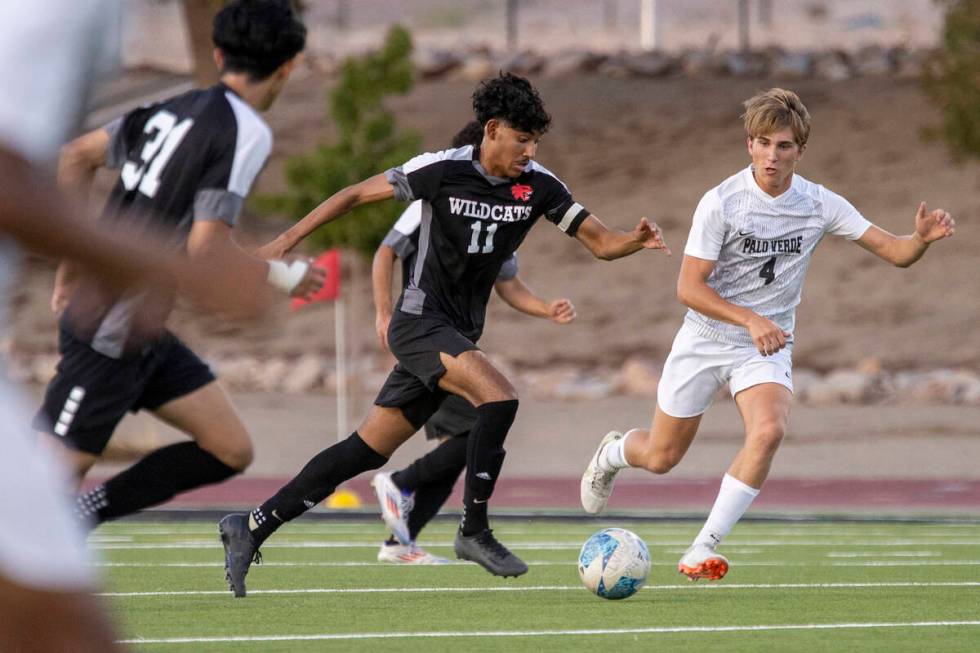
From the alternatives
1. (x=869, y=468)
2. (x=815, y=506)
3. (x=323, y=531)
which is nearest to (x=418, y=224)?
(x=323, y=531)

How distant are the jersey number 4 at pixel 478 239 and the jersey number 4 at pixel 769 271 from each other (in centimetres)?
124

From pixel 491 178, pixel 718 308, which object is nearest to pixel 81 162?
pixel 491 178

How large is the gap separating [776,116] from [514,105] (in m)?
1.17

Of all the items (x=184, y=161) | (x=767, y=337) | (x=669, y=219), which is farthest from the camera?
(x=669, y=219)

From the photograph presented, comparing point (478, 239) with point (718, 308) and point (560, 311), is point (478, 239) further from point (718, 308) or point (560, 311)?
point (718, 308)

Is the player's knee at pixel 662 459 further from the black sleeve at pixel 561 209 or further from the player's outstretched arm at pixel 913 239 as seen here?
the player's outstretched arm at pixel 913 239

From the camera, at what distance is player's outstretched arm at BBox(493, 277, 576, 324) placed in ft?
29.0

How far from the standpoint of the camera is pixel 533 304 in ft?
29.6

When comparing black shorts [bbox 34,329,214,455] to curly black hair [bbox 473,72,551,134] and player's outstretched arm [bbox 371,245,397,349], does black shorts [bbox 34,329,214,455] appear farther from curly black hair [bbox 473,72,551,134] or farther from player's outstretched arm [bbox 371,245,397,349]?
player's outstretched arm [bbox 371,245,397,349]

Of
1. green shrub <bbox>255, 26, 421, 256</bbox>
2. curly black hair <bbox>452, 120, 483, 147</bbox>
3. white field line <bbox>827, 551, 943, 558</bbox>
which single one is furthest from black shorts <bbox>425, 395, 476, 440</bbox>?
green shrub <bbox>255, 26, 421, 256</bbox>

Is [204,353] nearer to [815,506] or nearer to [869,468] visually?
[869,468]

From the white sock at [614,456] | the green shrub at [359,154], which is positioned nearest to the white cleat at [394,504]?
the white sock at [614,456]

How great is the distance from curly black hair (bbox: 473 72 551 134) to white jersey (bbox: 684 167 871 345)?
848 millimetres

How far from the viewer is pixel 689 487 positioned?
62.1 ft
